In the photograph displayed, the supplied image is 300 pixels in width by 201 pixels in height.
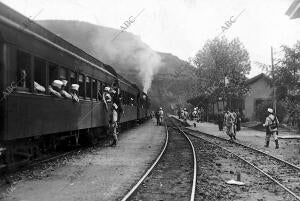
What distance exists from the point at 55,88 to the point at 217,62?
47.6 m

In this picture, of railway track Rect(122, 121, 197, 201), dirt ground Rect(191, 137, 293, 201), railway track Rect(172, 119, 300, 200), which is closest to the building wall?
railway track Rect(172, 119, 300, 200)

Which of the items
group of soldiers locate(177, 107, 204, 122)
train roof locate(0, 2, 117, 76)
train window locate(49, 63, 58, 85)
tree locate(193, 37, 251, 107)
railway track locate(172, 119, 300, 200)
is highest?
tree locate(193, 37, 251, 107)

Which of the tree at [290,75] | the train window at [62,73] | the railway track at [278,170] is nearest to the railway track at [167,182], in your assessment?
the railway track at [278,170]

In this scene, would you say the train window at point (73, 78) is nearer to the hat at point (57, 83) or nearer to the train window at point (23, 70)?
the hat at point (57, 83)

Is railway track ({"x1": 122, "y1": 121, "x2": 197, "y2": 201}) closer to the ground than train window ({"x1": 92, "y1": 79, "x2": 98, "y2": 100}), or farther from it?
closer to the ground

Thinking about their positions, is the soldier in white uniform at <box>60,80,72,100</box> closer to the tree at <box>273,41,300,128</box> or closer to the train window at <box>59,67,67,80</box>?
the train window at <box>59,67,67,80</box>

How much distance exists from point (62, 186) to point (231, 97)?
4000 cm

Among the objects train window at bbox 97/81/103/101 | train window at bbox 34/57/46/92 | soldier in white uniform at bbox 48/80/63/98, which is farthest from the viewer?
train window at bbox 97/81/103/101

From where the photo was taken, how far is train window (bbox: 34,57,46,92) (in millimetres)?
9934

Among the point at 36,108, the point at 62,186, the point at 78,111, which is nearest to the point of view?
the point at 62,186

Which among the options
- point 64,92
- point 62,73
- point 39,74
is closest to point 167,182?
point 39,74

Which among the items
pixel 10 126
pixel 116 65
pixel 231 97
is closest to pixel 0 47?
pixel 10 126

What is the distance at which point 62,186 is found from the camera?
888 centimetres

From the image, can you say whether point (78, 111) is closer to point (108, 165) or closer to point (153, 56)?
point (108, 165)
